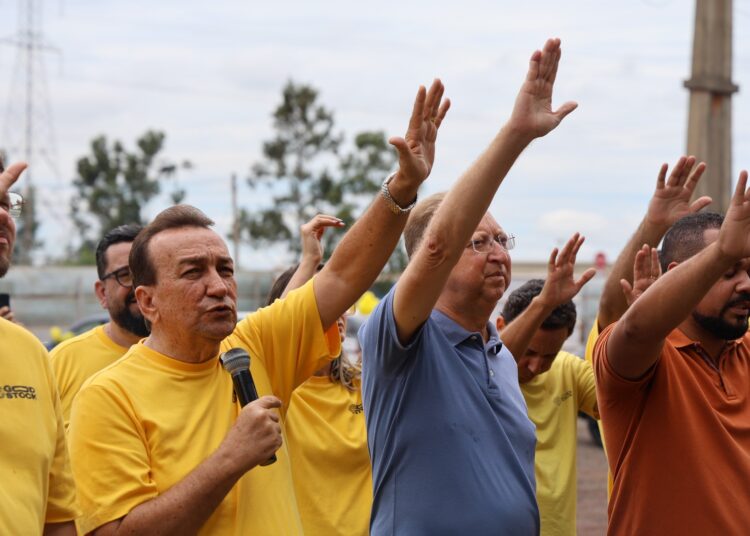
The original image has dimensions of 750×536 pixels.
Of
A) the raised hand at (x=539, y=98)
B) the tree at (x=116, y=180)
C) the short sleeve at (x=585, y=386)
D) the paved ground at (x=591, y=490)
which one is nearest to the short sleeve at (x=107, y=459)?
the raised hand at (x=539, y=98)

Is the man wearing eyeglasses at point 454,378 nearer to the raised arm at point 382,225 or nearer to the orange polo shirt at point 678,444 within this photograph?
the raised arm at point 382,225

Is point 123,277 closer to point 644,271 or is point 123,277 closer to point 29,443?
point 29,443

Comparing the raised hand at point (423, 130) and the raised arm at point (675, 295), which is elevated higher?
the raised hand at point (423, 130)

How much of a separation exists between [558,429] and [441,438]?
2.35 meters

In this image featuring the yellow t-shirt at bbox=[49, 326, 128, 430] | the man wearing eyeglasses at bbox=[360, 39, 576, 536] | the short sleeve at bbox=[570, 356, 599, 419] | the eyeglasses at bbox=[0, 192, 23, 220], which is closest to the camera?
the eyeglasses at bbox=[0, 192, 23, 220]

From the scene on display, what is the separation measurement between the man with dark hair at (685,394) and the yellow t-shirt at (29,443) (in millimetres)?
2005

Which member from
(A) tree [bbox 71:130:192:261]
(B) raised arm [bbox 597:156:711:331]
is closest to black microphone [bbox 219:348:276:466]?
(B) raised arm [bbox 597:156:711:331]

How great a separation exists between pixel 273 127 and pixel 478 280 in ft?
111

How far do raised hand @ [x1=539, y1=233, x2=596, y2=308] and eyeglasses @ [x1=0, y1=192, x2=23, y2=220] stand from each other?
242 centimetres

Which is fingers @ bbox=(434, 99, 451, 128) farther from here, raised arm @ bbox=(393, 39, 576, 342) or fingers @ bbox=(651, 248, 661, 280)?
fingers @ bbox=(651, 248, 661, 280)

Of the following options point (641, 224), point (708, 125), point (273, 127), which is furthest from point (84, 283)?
point (641, 224)

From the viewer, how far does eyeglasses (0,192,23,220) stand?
12.0 feet

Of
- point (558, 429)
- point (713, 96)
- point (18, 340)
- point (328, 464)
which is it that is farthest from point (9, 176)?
point (713, 96)

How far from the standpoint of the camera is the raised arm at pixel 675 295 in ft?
13.0
